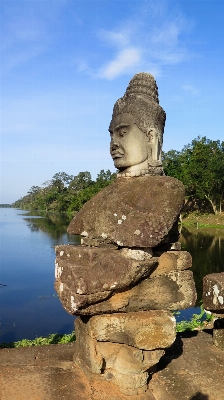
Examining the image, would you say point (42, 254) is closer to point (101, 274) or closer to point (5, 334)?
point (5, 334)

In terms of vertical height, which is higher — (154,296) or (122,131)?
(122,131)

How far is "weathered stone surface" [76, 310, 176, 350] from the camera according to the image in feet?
10.8

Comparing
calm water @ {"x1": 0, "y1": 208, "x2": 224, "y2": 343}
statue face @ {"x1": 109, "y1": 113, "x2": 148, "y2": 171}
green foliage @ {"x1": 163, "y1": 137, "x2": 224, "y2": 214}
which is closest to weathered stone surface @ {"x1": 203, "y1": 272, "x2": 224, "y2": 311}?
statue face @ {"x1": 109, "y1": 113, "x2": 148, "y2": 171}

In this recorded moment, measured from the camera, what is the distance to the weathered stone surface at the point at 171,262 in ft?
11.4

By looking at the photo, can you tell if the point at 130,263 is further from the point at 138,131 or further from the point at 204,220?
the point at 204,220

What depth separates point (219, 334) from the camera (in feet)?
14.6

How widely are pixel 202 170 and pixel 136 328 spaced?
126ft

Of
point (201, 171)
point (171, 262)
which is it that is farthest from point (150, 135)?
point (201, 171)

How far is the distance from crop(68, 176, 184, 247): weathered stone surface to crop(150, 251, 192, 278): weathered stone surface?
15 cm

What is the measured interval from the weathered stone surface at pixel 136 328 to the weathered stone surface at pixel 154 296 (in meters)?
0.09

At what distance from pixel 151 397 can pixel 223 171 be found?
3727 centimetres

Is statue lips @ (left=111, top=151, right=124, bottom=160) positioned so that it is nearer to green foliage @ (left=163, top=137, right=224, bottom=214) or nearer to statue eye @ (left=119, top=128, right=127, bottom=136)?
statue eye @ (left=119, top=128, right=127, bottom=136)

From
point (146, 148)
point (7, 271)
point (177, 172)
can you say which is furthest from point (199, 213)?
point (146, 148)

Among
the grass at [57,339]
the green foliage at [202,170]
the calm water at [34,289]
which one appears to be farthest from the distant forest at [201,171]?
the grass at [57,339]
